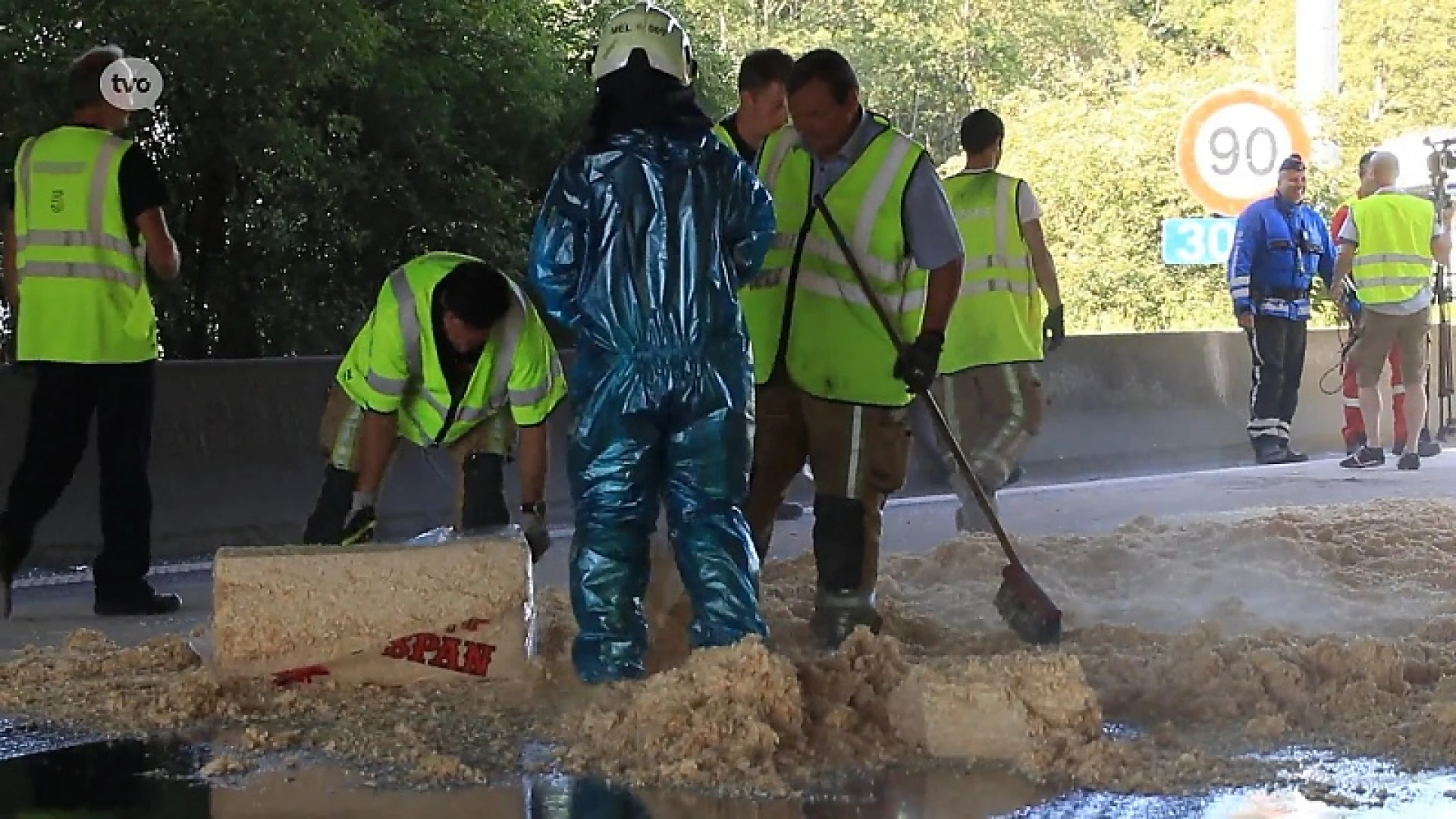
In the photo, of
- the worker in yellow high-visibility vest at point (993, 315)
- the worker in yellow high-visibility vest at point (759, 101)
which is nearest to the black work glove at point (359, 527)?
the worker in yellow high-visibility vest at point (759, 101)

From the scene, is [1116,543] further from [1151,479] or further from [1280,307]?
[1280,307]

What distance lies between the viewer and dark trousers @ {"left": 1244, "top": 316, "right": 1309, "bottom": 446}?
1392 centimetres

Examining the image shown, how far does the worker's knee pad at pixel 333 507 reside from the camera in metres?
6.10

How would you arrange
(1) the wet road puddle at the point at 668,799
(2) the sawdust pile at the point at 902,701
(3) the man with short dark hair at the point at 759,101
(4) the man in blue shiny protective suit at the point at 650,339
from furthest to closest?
(3) the man with short dark hair at the point at 759,101 < (4) the man in blue shiny protective suit at the point at 650,339 < (2) the sawdust pile at the point at 902,701 < (1) the wet road puddle at the point at 668,799

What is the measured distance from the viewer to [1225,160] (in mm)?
17656

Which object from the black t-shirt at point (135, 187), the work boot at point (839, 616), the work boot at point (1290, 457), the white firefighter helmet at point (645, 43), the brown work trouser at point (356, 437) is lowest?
the work boot at point (1290, 457)

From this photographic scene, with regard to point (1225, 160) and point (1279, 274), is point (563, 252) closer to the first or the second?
point (1279, 274)

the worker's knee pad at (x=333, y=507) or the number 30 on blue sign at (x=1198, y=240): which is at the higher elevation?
the number 30 on blue sign at (x=1198, y=240)

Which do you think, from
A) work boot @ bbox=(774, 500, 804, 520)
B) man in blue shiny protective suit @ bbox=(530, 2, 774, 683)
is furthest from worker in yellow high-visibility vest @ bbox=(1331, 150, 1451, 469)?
man in blue shiny protective suit @ bbox=(530, 2, 774, 683)

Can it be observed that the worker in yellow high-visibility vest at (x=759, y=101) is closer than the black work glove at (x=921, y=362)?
No

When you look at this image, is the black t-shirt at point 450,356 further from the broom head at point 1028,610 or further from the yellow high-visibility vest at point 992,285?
the yellow high-visibility vest at point 992,285

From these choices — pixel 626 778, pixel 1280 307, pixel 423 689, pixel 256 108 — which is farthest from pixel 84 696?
pixel 1280 307

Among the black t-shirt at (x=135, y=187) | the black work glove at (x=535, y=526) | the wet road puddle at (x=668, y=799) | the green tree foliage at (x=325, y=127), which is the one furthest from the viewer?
the green tree foliage at (x=325, y=127)

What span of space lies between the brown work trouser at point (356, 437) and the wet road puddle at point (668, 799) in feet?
5.67
